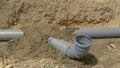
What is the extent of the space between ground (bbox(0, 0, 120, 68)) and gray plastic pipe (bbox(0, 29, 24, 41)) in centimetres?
8

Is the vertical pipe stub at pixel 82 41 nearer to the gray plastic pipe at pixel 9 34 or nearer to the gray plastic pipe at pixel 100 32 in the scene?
the gray plastic pipe at pixel 100 32

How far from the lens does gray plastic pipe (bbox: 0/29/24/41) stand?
17.6ft

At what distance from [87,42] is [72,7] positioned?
50.4 inches

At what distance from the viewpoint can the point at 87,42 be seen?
4918 mm

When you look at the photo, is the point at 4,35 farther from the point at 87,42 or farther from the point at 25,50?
the point at 87,42

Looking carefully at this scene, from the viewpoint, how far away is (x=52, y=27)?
18.4 feet

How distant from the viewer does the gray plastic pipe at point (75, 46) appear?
4719 mm

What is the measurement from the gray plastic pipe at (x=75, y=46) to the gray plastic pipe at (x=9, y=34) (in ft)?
2.30

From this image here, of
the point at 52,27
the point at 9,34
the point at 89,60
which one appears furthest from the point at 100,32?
the point at 9,34

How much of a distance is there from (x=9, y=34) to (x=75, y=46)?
1369mm

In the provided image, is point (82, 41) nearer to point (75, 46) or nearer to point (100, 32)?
point (75, 46)

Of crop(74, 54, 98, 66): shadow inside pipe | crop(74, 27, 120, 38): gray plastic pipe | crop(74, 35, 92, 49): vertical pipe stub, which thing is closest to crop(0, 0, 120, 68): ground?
crop(74, 54, 98, 66): shadow inside pipe

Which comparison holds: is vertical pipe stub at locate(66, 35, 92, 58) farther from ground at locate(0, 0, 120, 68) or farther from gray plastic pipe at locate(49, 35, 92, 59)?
ground at locate(0, 0, 120, 68)

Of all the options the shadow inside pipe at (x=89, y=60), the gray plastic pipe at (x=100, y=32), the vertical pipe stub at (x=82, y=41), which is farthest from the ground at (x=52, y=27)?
the vertical pipe stub at (x=82, y=41)
